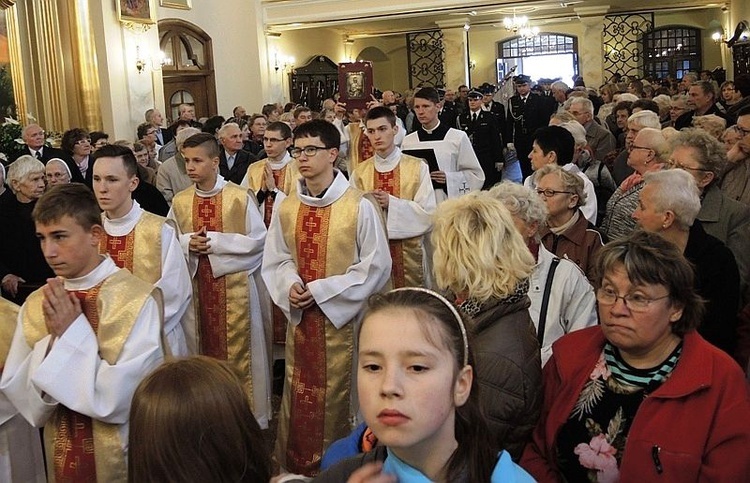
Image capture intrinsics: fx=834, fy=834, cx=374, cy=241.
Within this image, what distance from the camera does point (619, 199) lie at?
4938 millimetres

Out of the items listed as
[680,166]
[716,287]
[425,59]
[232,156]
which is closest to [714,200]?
[680,166]

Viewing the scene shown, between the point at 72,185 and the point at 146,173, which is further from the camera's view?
the point at 146,173

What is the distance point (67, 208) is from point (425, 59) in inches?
977

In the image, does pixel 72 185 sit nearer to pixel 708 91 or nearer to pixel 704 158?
pixel 704 158

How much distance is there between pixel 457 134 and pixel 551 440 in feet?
17.1

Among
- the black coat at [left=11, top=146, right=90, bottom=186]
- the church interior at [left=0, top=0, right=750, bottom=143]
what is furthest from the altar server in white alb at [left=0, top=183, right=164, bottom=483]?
the church interior at [left=0, top=0, right=750, bottom=143]

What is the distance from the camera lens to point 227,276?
552 cm

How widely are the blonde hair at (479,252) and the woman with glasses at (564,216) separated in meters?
1.47

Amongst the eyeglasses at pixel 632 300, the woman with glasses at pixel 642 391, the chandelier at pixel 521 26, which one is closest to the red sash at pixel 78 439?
the woman with glasses at pixel 642 391

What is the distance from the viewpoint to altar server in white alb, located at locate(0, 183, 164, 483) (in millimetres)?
3051

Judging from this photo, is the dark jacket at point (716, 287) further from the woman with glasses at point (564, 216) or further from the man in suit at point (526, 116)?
the man in suit at point (526, 116)

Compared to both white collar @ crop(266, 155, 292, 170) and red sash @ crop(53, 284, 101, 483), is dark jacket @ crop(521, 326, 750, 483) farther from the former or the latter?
Result: white collar @ crop(266, 155, 292, 170)

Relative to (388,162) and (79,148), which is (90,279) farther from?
(79,148)

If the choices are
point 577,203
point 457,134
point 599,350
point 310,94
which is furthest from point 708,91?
point 310,94
